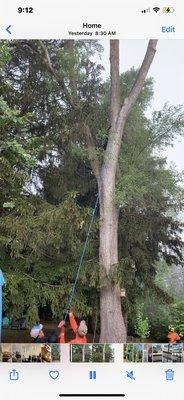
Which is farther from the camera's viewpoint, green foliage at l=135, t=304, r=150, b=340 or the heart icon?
green foliage at l=135, t=304, r=150, b=340

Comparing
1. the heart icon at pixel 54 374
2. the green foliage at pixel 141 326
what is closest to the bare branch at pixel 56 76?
the green foliage at pixel 141 326

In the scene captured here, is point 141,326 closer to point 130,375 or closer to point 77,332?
point 77,332

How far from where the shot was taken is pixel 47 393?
152 centimetres

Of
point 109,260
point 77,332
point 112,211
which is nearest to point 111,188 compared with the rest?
point 112,211

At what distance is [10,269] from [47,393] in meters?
1.98

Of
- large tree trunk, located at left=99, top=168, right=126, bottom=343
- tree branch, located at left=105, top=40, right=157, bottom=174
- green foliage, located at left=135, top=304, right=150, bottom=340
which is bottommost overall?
green foliage, located at left=135, top=304, right=150, bottom=340

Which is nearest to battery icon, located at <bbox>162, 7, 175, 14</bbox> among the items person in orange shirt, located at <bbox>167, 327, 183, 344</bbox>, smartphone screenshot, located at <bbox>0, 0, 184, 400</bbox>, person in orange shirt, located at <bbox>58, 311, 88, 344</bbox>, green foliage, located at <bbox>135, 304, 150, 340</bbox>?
smartphone screenshot, located at <bbox>0, 0, 184, 400</bbox>

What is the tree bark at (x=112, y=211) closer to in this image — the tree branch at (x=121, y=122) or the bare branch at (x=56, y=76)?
the tree branch at (x=121, y=122)

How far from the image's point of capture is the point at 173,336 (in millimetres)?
2725

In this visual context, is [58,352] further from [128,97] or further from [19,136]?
[128,97]

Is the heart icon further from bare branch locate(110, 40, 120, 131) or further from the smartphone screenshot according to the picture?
bare branch locate(110, 40, 120, 131)

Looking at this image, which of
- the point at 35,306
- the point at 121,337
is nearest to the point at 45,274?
the point at 35,306

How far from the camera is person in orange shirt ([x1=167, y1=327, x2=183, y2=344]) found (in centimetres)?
272

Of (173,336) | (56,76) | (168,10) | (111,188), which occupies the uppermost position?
(56,76)
